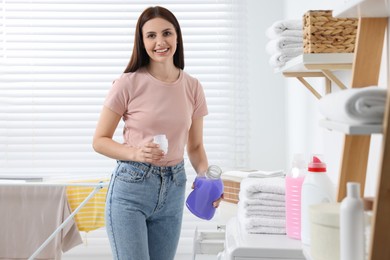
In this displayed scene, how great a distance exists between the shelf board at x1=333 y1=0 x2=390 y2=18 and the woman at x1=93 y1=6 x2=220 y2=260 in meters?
0.88

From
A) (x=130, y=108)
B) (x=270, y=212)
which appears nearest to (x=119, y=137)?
(x=130, y=108)

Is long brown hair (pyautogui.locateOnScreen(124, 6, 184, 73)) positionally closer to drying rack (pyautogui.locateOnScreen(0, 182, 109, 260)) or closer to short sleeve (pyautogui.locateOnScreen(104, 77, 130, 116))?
short sleeve (pyautogui.locateOnScreen(104, 77, 130, 116))

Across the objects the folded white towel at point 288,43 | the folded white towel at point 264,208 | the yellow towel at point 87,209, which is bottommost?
the yellow towel at point 87,209

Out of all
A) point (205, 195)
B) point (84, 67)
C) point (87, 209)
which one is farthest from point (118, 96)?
point (84, 67)

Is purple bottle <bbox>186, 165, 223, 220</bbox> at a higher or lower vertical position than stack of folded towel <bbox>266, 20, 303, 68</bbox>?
lower

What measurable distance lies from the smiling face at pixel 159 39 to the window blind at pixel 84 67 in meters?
1.29

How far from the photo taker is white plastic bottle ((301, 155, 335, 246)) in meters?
1.45

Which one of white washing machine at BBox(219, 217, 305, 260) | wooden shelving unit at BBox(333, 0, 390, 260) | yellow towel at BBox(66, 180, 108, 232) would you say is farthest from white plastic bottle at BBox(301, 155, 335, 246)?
yellow towel at BBox(66, 180, 108, 232)

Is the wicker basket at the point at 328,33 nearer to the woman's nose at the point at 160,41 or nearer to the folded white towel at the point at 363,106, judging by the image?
the woman's nose at the point at 160,41

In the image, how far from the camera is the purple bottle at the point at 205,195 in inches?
84.4

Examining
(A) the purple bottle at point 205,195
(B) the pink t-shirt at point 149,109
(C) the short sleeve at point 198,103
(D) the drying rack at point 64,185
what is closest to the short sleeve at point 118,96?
(B) the pink t-shirt at point 149,109

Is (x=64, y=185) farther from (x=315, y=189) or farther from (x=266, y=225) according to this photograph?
(x=315, y=189)

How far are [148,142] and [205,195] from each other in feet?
1.12

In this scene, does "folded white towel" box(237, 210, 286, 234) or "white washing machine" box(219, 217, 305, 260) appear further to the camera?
"folded white towel" box(237, 210, 286, 234)
